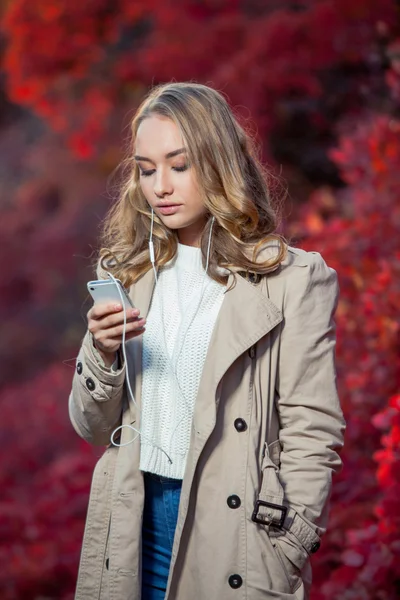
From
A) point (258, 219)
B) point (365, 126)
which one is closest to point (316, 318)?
point (258, 219)

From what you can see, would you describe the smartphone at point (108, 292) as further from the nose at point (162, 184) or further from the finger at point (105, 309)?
the nose at point (162, 184)

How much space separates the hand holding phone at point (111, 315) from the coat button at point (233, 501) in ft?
1.66

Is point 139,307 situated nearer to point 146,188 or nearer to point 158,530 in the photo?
point 146,188

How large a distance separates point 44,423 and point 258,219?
540 cm

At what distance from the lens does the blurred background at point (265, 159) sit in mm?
4293

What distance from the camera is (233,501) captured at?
258 cm

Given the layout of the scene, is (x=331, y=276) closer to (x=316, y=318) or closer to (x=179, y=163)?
(x=316, y=318)

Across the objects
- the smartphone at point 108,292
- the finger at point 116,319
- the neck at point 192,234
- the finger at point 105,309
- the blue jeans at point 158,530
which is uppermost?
the neck at point 192,234

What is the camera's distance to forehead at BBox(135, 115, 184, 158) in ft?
8.87

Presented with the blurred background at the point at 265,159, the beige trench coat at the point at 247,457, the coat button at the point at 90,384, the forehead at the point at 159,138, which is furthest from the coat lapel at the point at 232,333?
the blurred background at the point at 265,159

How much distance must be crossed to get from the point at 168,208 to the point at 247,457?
28.8 inches

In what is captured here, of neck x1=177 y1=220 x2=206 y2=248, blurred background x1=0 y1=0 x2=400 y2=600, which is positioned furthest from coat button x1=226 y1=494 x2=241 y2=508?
blurred background x1=0 y1=0 x2=400 y2=600

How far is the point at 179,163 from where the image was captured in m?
2.71

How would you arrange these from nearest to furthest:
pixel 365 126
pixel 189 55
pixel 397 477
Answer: pixel 397 477, pixel 365 126, pixel 189 55
